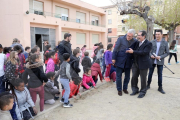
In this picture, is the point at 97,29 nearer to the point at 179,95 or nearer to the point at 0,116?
the point at 179,95

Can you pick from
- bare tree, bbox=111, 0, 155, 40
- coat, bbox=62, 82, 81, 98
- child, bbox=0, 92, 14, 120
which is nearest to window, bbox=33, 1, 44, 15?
bare tree, bbox=111, 0, 155, 40

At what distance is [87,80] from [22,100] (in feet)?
7.76

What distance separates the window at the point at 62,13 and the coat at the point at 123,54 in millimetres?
16869

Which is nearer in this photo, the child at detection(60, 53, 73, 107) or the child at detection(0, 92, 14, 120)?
the child at detection(0, 92, 14, 120)

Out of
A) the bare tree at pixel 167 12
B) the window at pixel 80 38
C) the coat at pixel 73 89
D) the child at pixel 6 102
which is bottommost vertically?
the coat at pixel 73 89

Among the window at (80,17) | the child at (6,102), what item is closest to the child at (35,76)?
the child at (6,102)

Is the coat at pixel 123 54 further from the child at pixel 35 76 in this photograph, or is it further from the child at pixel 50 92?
the child at pixel 35 76

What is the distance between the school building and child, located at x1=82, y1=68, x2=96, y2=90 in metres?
11.3

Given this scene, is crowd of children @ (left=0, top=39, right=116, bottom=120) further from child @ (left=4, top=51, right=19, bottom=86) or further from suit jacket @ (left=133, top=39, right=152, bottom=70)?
suit jacket @ (left=133, top=39, right=152, bottom=70)

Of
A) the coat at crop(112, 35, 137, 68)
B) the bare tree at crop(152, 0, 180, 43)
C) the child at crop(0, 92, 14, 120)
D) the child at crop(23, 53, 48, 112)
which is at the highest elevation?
the bare tree at crop(152, 0, 180, 43)

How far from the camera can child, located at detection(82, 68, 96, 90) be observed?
4844 millimetres

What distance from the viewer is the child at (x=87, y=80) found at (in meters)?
4.84

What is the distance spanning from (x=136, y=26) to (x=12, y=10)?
19.1 metres

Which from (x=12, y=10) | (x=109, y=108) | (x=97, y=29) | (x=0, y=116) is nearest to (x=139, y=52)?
(x=109, y=108)
